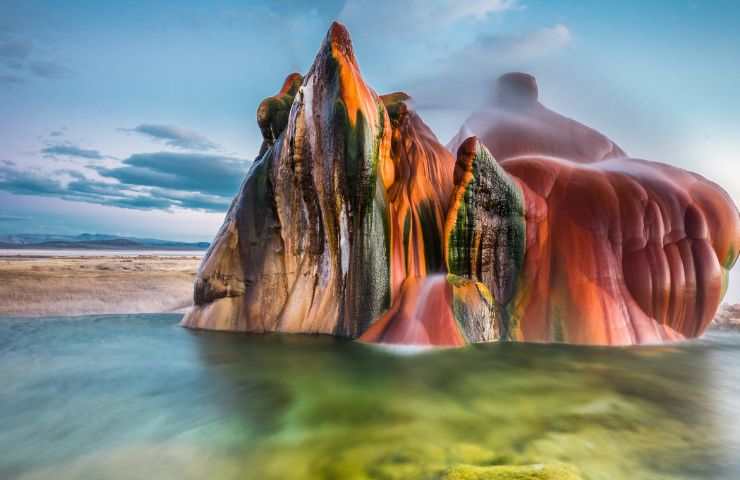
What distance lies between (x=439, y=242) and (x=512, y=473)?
543 centimetres

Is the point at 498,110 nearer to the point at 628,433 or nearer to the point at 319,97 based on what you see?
the point at 319,97

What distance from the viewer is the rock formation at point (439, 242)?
703 centimetres

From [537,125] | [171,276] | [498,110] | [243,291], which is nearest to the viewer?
[243,291]

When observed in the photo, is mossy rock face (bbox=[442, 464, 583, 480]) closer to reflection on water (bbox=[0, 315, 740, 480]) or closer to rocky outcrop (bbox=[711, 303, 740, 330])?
reflection on water (bbox=[0, 315, 740, 480])

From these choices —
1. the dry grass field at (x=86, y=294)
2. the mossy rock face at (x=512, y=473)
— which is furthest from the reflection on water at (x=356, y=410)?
the dry grass field at (x=86, y=294)

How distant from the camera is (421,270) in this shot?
7.49 metres

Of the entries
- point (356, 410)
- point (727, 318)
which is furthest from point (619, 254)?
point (356, 410)

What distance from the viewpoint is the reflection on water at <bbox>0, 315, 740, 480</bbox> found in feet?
9.86

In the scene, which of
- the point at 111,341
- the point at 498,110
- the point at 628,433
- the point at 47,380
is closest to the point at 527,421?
the point at 628,433

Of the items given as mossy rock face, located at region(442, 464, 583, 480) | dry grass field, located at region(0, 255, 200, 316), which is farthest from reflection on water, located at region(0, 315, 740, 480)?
dry grass field, located at region(0, 255, 200, 316)

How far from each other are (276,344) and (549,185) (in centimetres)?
607

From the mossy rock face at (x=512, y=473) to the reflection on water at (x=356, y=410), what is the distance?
0.15 metres

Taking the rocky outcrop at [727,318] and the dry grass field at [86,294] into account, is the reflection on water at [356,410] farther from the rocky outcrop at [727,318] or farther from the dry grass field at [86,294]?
the dry grass field at [86,294]

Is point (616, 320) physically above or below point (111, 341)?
above
